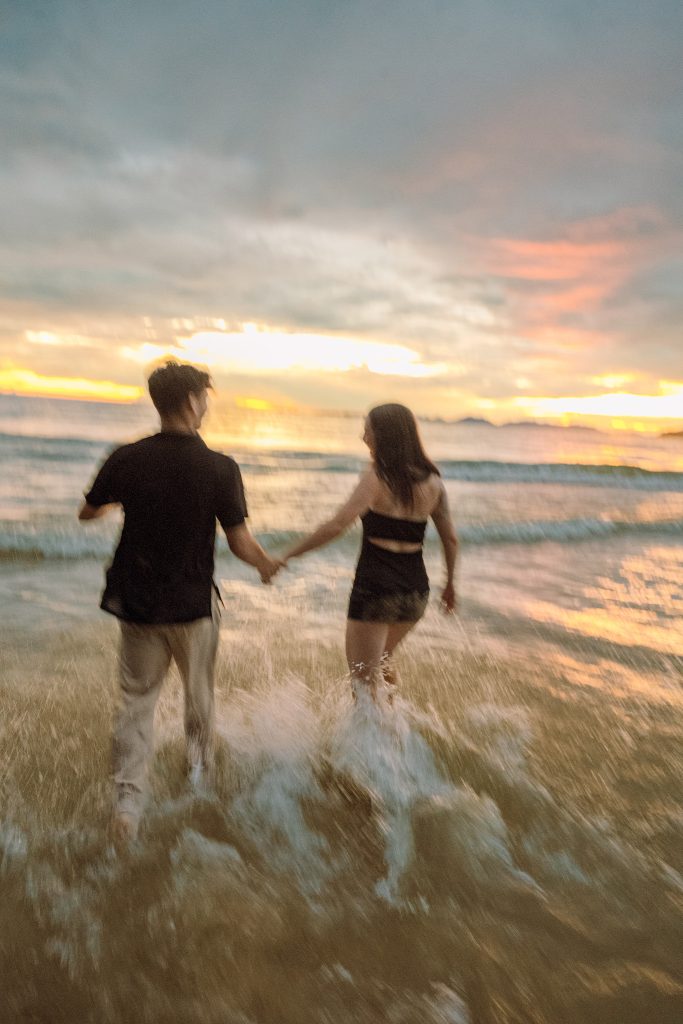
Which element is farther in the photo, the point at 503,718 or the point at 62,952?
the point at 503,718

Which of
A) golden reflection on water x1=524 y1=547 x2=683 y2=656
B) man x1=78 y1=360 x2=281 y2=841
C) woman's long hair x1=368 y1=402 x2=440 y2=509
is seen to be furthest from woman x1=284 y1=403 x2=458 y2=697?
golden reflection on water x1=524 y1=547 x2=683 y2=656

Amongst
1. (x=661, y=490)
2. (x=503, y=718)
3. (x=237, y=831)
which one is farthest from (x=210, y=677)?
(x=661, y=490)

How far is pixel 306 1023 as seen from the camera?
2.45 meters

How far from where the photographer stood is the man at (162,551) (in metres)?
3.05

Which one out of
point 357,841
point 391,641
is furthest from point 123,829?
point 391,641

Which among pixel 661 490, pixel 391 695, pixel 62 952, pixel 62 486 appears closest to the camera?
pixel 62 952

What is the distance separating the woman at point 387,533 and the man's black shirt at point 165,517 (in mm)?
782

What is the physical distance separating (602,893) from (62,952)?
225 cm

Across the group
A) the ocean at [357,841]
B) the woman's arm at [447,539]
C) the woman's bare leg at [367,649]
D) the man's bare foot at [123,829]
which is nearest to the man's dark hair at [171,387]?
the woman's arm at [447,539]

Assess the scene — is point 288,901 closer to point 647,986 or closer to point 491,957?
point 491,957

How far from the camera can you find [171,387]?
3.04 meters

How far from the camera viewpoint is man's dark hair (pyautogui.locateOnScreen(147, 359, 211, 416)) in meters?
3.04

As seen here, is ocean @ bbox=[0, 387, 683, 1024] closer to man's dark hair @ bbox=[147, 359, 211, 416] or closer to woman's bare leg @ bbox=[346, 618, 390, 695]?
woman's bare leg @ bbox=[346, 618, 390, 695]

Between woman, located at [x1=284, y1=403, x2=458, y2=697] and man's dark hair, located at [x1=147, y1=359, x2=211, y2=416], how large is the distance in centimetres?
108
